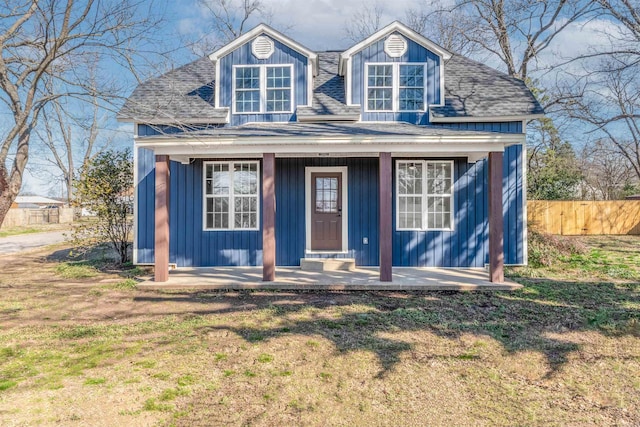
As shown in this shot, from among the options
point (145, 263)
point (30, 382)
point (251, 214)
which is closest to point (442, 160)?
Answer: point (251, 214)

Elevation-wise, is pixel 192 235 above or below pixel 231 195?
below

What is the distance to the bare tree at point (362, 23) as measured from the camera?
18.8m

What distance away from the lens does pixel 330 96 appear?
9461 millimetres

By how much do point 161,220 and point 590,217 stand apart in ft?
64.6

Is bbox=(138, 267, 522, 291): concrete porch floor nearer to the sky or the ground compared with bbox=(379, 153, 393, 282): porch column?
nearer to the ground

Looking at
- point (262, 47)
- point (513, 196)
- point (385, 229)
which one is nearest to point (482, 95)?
point (513, 196)

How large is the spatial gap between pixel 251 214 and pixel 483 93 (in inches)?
261

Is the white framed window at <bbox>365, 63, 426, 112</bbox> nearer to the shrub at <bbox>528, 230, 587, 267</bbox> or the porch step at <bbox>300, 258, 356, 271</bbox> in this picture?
the porch step at <bbox>300, 258, 356, 271</bbox>

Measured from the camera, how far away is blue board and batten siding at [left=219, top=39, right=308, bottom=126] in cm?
920

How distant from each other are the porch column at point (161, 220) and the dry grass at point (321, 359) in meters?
0.81

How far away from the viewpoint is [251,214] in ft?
29.6

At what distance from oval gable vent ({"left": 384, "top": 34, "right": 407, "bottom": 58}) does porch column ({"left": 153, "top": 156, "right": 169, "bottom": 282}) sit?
19.4 ft

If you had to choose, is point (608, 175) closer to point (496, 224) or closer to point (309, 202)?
point (496, 224)

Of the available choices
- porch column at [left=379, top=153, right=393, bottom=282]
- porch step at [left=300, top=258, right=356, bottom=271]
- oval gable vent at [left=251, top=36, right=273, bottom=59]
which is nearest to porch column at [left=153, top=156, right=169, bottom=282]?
porch step at [left=300, top=258, right=356, bottom=271]
